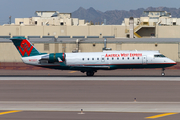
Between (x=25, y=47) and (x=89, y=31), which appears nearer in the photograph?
(x=25, y=47)

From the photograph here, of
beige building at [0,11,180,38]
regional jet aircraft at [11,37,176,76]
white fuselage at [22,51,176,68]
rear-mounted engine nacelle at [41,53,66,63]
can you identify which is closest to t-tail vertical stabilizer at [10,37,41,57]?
regional jet aircraft at [11,37,176,76]

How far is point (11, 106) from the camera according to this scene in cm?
1936

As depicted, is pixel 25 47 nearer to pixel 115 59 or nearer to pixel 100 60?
pixel 100 60

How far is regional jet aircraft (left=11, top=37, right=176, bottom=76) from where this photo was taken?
3897 cm

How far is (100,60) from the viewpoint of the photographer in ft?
129

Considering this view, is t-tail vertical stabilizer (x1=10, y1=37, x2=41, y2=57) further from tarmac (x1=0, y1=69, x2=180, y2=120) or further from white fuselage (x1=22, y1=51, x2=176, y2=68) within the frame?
tarmac (x1=0, y1=69, x2=180, y2=120)

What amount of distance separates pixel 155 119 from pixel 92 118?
10.1ft

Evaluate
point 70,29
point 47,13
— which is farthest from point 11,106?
point 47,13

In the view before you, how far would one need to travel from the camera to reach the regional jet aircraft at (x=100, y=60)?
39.0 meters

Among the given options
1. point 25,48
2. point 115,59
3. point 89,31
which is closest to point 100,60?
point 115,59

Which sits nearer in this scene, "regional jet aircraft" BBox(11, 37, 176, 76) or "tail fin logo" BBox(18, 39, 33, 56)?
"regional jet aircraft" BBox(11, 37, 176, 76)

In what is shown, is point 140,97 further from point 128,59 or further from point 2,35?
point 2,35

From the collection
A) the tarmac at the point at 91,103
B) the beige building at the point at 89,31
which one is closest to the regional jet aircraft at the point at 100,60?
the tarmac at the point at 91,103

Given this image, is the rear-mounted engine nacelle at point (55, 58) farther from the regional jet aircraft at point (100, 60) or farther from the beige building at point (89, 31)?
the beige building at point (89, 31)
